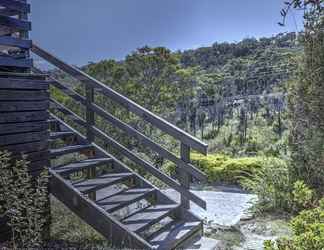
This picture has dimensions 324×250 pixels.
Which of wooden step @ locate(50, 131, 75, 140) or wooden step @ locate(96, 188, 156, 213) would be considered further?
wooden step @ locate(50, 131, 75, 140)

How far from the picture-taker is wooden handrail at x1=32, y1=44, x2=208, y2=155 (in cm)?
434

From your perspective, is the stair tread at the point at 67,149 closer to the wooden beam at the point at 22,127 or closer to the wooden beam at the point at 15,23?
the wooden beam at the point at 22,127

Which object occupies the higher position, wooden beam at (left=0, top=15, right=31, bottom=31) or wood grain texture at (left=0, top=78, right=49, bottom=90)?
wooden beam at (left=0, top=15, right=31, bottom=31)

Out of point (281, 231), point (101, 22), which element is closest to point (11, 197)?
point (281, 231)

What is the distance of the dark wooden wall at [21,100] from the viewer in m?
3.74

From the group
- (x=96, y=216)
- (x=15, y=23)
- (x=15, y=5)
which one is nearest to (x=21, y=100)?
(x=15, y=23)

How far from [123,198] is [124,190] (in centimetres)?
42

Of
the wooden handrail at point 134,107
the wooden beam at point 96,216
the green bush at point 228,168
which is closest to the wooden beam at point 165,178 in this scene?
the wooden handrail at point 134,107

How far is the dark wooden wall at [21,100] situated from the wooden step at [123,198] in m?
0.79

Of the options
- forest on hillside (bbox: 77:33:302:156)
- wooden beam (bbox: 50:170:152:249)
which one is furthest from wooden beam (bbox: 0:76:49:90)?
forest on hillside (bbox: 77:33:302:156)

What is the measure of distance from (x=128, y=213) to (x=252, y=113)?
13374 millimetres

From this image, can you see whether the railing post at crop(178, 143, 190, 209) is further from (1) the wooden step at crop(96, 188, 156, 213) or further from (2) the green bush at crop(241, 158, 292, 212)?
(2) the green bush at crop(241, 158, 292, 212)

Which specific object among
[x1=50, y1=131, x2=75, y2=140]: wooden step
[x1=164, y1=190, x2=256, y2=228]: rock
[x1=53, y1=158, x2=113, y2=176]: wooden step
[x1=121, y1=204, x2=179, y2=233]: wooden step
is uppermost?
[x1=50, y1=131, x2=75, y2=140]: wooden step

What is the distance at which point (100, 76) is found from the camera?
10.9 meters
